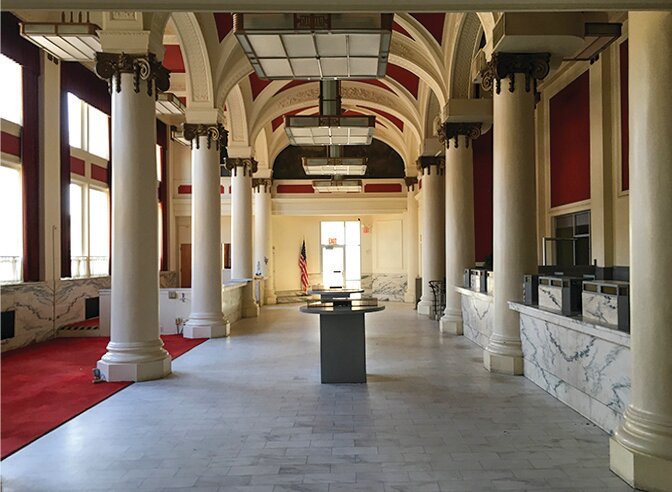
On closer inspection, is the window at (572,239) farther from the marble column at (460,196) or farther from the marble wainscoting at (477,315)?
the marble wainscoting at (477,315)

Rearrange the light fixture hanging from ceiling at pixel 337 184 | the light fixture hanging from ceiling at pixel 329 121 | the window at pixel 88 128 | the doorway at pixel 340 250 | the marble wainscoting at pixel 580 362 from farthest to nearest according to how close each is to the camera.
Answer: the doorway at pixel 340 250 < the light fixture hanging from ceiling at pixel 337 184 < the window at pixel 88 128 < the light fixture hanging from ceiling at pixel 329 121 < the marble wainscoting at pixel 580 362

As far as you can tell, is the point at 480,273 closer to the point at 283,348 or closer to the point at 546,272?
the point at 546,272

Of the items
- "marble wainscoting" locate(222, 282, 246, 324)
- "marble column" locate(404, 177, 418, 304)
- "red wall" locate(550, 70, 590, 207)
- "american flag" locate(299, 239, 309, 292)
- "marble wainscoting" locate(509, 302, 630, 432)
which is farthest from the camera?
"american flag" locate(299, 239, 309, 292)

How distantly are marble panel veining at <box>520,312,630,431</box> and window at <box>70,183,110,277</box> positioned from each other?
1168cm

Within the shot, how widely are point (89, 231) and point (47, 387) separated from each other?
8.58 metres

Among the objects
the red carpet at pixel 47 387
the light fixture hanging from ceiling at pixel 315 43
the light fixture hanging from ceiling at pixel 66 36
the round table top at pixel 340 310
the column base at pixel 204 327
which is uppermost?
the light fixture hanging from ceiling at pixel 66 36

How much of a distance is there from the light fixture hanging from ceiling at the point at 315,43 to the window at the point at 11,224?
641 centimetres

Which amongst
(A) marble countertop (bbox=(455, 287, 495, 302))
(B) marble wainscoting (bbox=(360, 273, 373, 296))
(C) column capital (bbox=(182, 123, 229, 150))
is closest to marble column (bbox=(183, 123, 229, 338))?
(C) column capital (bbox=(182, 123, 229, 150))

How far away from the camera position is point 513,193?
7414 mm

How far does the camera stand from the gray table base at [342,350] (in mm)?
7035

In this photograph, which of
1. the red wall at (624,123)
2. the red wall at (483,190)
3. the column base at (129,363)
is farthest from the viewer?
the red wall at (483,190)

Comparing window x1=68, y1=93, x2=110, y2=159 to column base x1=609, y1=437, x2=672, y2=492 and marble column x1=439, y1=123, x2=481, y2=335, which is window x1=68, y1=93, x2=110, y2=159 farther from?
column base x1=609, y1=437, x2=672, y2=492

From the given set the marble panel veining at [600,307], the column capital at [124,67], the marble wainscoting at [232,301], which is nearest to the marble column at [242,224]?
the marble wainscoting at [232,301]

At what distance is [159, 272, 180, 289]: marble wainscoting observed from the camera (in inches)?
774
